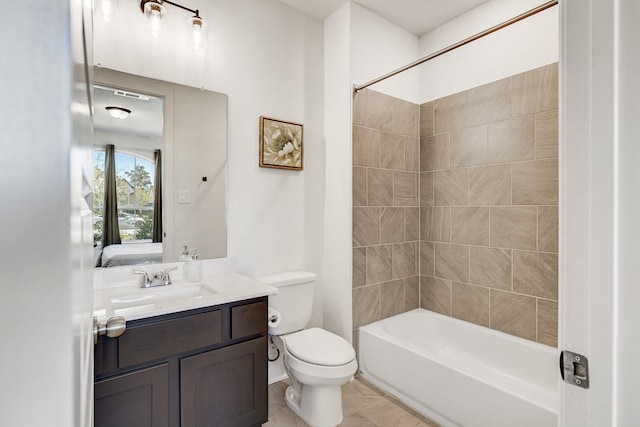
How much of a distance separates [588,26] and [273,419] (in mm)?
2226

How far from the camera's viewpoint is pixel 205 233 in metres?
2.06

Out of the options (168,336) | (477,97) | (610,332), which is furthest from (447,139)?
(168,336)

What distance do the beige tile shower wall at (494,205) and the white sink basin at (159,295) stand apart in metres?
1.88

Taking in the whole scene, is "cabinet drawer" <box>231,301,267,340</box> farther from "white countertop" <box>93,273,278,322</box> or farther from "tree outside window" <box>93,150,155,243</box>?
"tree outside window" <box>93,150,155,243</box>

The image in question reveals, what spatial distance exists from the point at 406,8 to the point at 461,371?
2523mm

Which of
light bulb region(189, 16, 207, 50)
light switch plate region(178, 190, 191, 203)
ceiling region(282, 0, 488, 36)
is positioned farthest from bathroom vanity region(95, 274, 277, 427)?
ceiling region(282, 0, 488, 36)

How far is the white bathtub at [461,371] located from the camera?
164 cm

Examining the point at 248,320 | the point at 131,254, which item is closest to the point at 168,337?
the point at 248,320

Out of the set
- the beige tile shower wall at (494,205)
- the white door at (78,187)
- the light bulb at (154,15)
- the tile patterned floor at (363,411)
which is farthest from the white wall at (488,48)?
the white door at (78,187)

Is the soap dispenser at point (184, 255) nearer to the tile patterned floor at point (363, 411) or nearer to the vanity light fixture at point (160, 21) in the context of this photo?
the tile patterned floor at point (363, 411)

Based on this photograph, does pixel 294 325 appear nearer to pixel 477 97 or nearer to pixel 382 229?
pixel 382 229

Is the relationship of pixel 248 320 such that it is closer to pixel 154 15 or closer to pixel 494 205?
pixel 154 15

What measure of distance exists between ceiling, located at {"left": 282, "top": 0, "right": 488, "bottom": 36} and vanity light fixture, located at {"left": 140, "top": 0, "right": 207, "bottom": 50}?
2.43ft

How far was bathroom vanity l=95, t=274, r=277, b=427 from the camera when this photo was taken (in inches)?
→ 53.6
